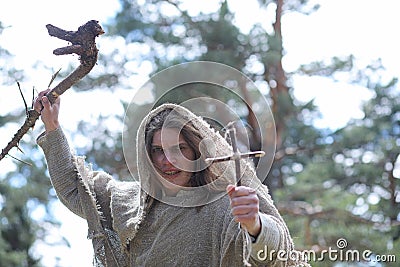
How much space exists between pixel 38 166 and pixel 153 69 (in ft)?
5.99

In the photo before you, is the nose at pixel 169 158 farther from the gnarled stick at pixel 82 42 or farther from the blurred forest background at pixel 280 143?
the blurred forest background at pixel 280 143

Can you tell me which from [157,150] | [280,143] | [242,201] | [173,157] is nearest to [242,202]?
[242,201]

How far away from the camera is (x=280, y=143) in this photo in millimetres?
10562

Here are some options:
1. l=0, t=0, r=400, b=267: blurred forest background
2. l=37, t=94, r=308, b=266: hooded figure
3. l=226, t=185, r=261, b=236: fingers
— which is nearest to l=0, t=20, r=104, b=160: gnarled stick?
l=37, t=94, r=308, b=266: hooded figure

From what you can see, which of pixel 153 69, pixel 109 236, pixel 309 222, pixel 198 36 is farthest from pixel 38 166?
pixel 109 236

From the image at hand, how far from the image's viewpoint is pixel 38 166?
10219 mm

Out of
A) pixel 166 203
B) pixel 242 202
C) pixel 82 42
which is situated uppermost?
pixel 82 42

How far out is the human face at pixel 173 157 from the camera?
136 inches

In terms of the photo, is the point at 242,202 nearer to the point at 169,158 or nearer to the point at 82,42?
the point at 169,158

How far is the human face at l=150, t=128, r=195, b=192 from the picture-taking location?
11.3 feet

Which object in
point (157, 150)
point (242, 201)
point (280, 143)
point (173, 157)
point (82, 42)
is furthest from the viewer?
point (280, 143)

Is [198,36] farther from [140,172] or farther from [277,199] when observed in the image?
[140,172]

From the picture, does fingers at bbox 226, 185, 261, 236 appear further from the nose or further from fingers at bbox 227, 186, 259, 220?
the nose

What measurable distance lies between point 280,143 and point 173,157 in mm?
7199
